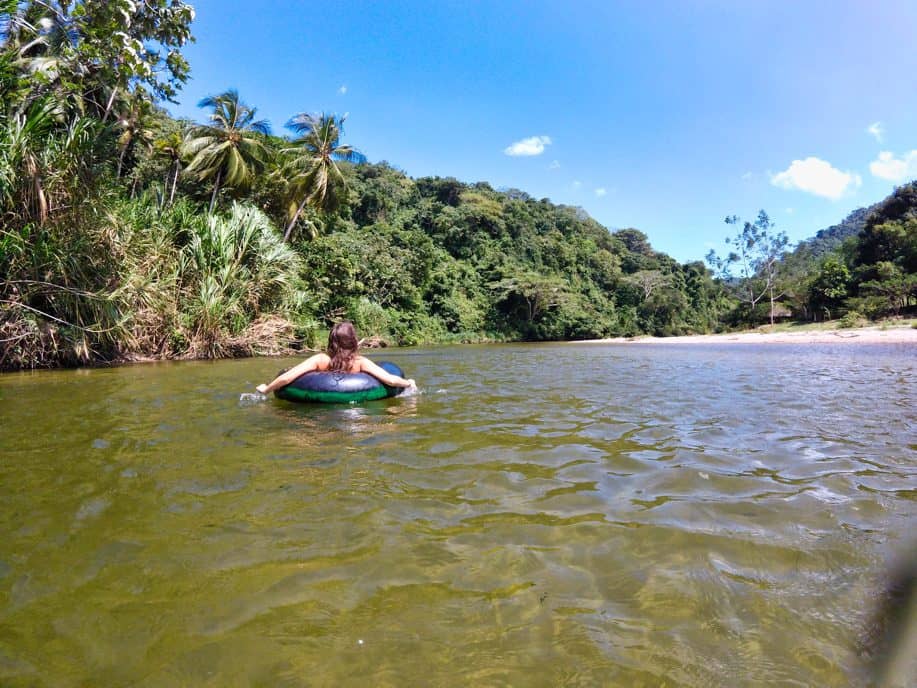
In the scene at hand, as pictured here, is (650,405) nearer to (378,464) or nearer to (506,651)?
(378,464)

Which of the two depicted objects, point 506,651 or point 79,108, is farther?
point 79,108

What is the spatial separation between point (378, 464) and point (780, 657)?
7.74 feet

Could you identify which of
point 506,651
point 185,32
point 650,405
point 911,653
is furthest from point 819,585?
point 185,32

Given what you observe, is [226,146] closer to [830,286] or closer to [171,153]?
[171,153]

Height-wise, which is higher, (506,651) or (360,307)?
(360,307)

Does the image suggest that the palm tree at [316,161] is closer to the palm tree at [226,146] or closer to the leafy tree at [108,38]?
the palm tree at [226,146]

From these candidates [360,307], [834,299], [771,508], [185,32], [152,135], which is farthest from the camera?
[834,299]

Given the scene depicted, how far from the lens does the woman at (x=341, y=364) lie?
5645 mm

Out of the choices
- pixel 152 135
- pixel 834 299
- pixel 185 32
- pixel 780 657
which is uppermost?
→ pixel 152 135

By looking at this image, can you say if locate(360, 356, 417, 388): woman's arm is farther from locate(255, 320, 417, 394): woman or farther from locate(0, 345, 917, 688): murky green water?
locate(0, 345, 917, 688): murky green water

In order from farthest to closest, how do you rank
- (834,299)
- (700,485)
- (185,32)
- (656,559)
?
(834,299) → (185,32) → (700,485) → (656,559)

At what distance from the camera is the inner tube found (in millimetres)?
5339

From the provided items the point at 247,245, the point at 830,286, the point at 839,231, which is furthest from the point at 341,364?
the point at 839,231

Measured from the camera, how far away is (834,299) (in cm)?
3120
